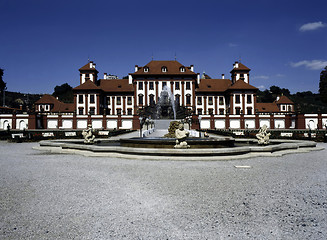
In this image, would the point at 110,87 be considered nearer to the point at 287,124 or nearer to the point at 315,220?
the point at 287,124

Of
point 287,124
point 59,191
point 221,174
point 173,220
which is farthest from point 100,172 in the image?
point 287,124

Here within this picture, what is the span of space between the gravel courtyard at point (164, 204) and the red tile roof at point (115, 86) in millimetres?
49062

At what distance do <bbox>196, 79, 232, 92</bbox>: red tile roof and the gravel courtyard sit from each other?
4891 centimetres

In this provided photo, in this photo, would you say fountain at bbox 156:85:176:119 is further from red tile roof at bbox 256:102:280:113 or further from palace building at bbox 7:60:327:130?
red tile roof at bbox 256:102:280:113

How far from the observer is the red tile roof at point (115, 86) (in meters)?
55.3

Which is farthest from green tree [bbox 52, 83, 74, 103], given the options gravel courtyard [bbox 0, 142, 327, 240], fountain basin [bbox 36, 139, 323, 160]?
gravel courtyard [bbox 0, 142, 327, 240]

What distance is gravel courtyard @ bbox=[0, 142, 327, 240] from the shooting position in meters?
3.34

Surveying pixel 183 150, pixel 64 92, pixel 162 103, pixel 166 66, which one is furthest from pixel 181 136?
pixel 64 92

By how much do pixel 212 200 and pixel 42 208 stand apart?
3.16 meters

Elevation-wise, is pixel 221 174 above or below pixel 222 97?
below

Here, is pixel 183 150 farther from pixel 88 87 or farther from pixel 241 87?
pixel 88 87

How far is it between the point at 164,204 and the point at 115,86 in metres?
54.6

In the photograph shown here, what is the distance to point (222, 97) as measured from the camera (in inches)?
2172

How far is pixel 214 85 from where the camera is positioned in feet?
188
